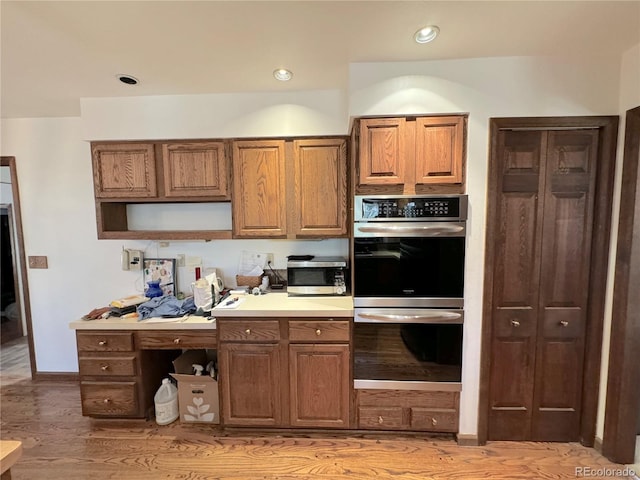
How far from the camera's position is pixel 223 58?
1917mm

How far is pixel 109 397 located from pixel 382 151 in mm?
2680

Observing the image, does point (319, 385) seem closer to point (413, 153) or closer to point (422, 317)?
point (422, 317)

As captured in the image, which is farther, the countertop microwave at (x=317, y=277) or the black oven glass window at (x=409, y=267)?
the countertop microwave at (x=317, y=277)

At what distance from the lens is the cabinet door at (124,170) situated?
2457 mm

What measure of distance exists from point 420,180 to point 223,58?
4.76 feet

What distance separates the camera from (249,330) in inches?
85.3

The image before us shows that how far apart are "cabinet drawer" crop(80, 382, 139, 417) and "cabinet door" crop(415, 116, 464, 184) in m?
2.65

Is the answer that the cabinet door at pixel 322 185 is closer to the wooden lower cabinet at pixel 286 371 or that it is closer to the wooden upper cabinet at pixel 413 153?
the wooden upper cabinet at pixel 413 153

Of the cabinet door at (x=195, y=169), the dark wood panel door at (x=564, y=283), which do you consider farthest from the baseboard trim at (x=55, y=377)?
the dark wood panel door at (x=564, y=283)

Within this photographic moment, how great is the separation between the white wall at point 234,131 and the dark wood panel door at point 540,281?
0.15 m

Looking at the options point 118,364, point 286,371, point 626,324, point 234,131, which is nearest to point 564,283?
point 626,324

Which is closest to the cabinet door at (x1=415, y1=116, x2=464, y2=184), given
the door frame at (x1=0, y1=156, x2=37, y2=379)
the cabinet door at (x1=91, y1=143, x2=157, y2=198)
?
the cabinet door at (x1=91, y1=143, x2=157, y2=198)

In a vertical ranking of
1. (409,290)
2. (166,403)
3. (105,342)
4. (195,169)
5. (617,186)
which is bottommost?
(166,403)

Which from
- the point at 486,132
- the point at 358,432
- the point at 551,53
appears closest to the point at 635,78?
the point at 551,53
